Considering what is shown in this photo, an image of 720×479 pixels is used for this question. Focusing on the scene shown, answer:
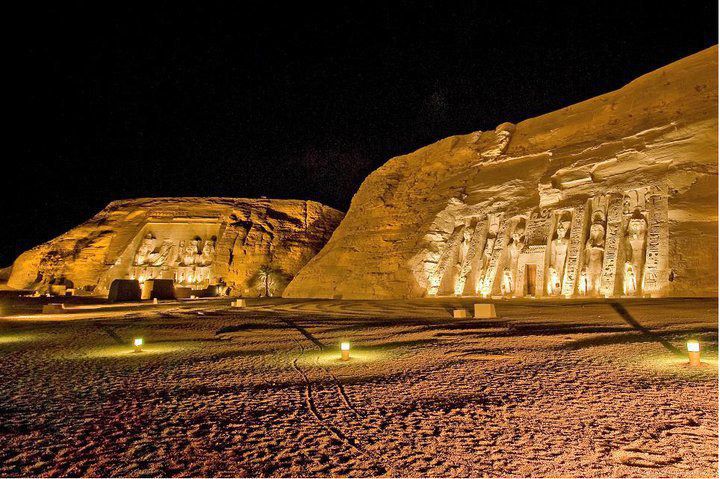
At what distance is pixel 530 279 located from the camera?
71.3 ft

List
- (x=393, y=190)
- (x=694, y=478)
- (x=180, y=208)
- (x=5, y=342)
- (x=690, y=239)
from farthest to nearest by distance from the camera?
(x=180, y=208) < (x=393, y=190) < (x=690, y=239) < (x=5, y=342) < (x=694, y=478)

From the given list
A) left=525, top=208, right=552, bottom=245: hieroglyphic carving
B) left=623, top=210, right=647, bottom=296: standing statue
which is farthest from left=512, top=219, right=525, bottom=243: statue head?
left=623, top=210, right=647, bottom=296: standing statue

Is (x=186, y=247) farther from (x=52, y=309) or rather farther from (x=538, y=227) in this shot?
(x=538, y=227)

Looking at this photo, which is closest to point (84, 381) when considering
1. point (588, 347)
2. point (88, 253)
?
point (588, 347)

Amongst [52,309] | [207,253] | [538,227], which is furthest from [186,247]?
[538,227]

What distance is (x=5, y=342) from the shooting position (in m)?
10.6

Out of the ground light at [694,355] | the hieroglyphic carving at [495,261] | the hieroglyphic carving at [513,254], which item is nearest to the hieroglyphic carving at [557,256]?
the hieroglyphic carving at [513,254]

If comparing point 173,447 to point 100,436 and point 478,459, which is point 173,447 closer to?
point 100,436

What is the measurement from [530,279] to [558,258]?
1735mm

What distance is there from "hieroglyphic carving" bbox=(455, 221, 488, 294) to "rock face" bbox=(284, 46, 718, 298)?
0.06 m

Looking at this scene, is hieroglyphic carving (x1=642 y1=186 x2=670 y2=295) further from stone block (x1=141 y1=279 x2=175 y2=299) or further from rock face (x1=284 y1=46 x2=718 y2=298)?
stone block (x1=141 y1=279 x2=175 y2=299)

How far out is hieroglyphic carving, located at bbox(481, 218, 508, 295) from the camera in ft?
73.4

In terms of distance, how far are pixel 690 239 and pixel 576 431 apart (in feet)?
53.4

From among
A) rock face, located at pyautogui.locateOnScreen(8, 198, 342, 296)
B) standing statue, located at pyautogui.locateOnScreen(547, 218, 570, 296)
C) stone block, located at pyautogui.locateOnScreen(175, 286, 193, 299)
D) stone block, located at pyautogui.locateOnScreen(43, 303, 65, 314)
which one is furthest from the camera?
rock face, located at pyautogui.locateOnScreen(8, 198, 342, 296)
